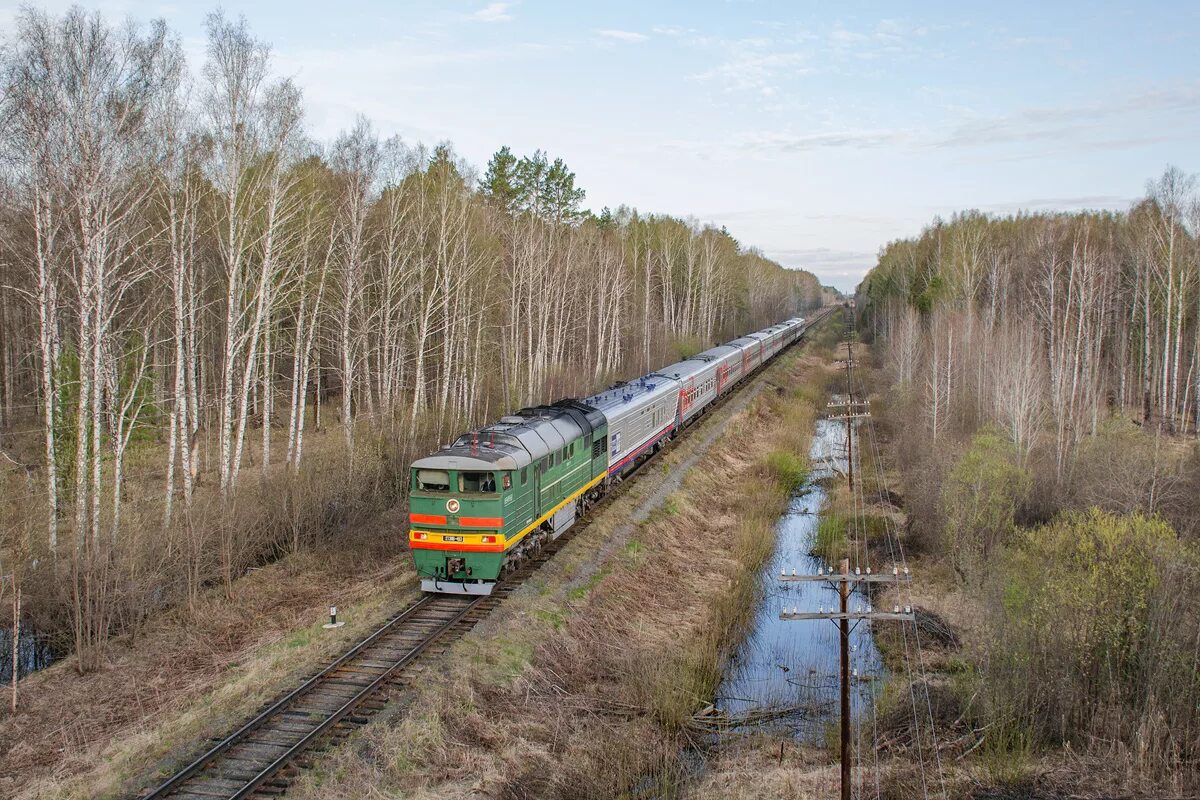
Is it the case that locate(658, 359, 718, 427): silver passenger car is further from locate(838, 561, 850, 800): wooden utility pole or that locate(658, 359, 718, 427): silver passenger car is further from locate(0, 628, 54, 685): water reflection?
locate(0, 628, 54, 685): water reflection

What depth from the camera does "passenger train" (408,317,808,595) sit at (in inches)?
598

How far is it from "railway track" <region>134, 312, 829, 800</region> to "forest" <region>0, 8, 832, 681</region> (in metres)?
4.23

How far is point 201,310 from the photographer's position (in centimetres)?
2862

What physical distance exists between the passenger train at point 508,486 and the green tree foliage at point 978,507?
9505 millimetres

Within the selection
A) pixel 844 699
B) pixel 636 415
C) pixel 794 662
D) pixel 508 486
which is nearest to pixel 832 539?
pixel 636 415

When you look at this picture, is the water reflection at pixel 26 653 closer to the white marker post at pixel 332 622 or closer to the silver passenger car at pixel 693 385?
the white marker post at pixel 332 622

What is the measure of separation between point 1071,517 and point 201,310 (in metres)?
28.0

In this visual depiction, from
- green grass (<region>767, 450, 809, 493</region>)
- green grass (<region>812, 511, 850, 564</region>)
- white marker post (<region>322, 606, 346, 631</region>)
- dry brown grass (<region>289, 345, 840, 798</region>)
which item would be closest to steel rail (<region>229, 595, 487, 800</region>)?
dry brown grass (<region>289, 345, 840, 798</region>)

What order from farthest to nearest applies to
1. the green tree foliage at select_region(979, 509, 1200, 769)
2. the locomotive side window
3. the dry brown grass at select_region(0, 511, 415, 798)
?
the locomotive side window, the green tree foliage at select_region(979, 509, 1200, 769), the dry brown grass at select_region(0, 511, 415, 798)

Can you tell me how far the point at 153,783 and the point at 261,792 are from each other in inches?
54.5

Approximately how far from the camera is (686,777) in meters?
11.6

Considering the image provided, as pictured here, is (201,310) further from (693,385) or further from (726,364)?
(726,364)

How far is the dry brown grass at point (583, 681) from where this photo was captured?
34.7 feet

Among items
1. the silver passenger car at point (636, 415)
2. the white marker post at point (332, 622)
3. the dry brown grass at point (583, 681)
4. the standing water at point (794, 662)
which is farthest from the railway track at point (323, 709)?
the silver passenger car at point (636, 415)
